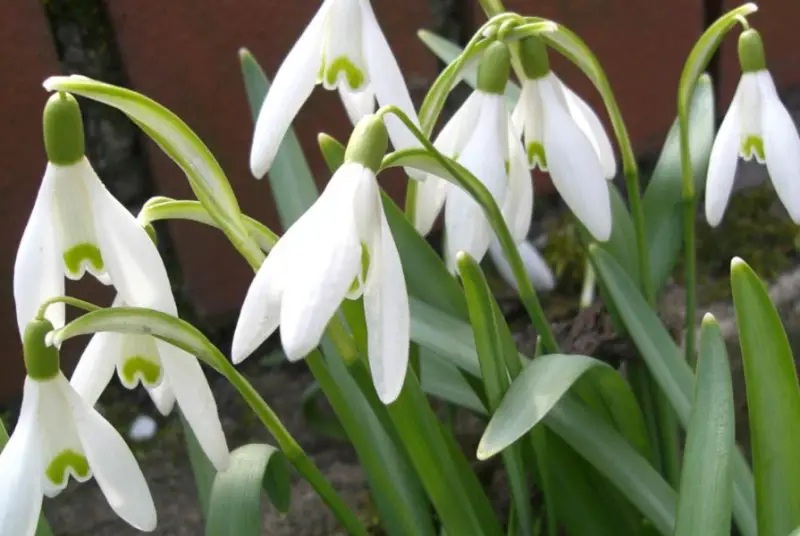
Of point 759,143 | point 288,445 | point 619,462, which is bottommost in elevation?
point 619,462

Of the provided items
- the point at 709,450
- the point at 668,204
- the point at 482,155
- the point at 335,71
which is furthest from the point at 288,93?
the point at 668,204

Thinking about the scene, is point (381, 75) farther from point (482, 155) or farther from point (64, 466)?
point (64, 466)

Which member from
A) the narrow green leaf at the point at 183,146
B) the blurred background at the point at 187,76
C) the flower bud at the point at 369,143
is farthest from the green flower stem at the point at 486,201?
the blurred background at the point at 187,76

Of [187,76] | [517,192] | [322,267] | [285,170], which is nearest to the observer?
[322,267]

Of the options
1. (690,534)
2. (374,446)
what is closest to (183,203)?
(374,446)

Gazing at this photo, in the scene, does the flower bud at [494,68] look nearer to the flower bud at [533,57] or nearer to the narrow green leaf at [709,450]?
the flower bud at [533,57]

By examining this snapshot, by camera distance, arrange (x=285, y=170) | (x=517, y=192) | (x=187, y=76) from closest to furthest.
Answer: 1. (x=517, y=192)
2. (x=285, y=170)
3. (x=187, y=76)
